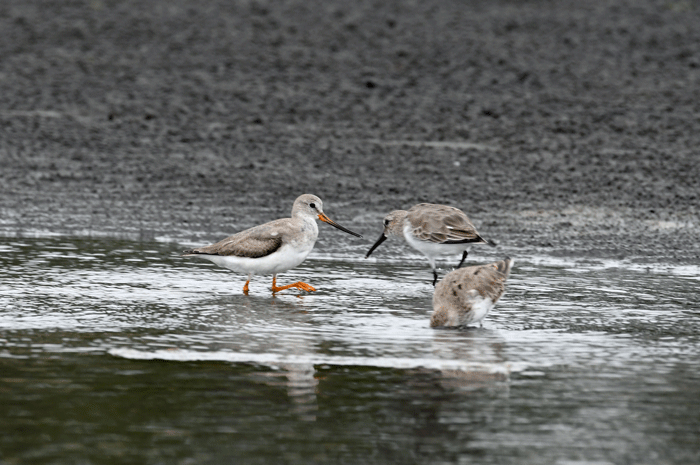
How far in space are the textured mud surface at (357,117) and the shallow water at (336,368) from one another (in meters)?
2.29

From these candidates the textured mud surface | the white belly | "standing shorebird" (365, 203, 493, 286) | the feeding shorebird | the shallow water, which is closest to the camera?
the shallow water

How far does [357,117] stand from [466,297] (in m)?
9.78

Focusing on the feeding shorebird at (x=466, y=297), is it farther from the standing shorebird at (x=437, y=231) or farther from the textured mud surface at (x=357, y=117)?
the textured mud surface at (x=357, y=117)

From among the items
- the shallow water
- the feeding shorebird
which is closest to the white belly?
the shallow water

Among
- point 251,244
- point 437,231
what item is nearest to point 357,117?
point 437,231

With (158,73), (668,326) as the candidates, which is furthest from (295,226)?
(158,73)

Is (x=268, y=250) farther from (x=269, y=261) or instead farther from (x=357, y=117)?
(x=357, y=117)

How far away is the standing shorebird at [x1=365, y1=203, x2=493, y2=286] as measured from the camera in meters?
9.97

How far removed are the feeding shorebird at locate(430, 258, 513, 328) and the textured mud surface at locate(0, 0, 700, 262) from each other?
3.18m

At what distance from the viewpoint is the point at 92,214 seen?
12.6 meters

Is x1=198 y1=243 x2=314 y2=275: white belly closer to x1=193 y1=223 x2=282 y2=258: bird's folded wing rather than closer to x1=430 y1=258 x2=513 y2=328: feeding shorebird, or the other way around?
x1=193 y1=223 x2=282 y2=258: bird's folded wing

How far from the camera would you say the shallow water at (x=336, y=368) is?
17.8ft

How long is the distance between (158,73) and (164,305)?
11.6 m

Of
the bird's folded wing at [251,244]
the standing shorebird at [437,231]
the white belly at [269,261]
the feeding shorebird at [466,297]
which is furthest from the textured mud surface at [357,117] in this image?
the feeding shorebird at [466,297]
